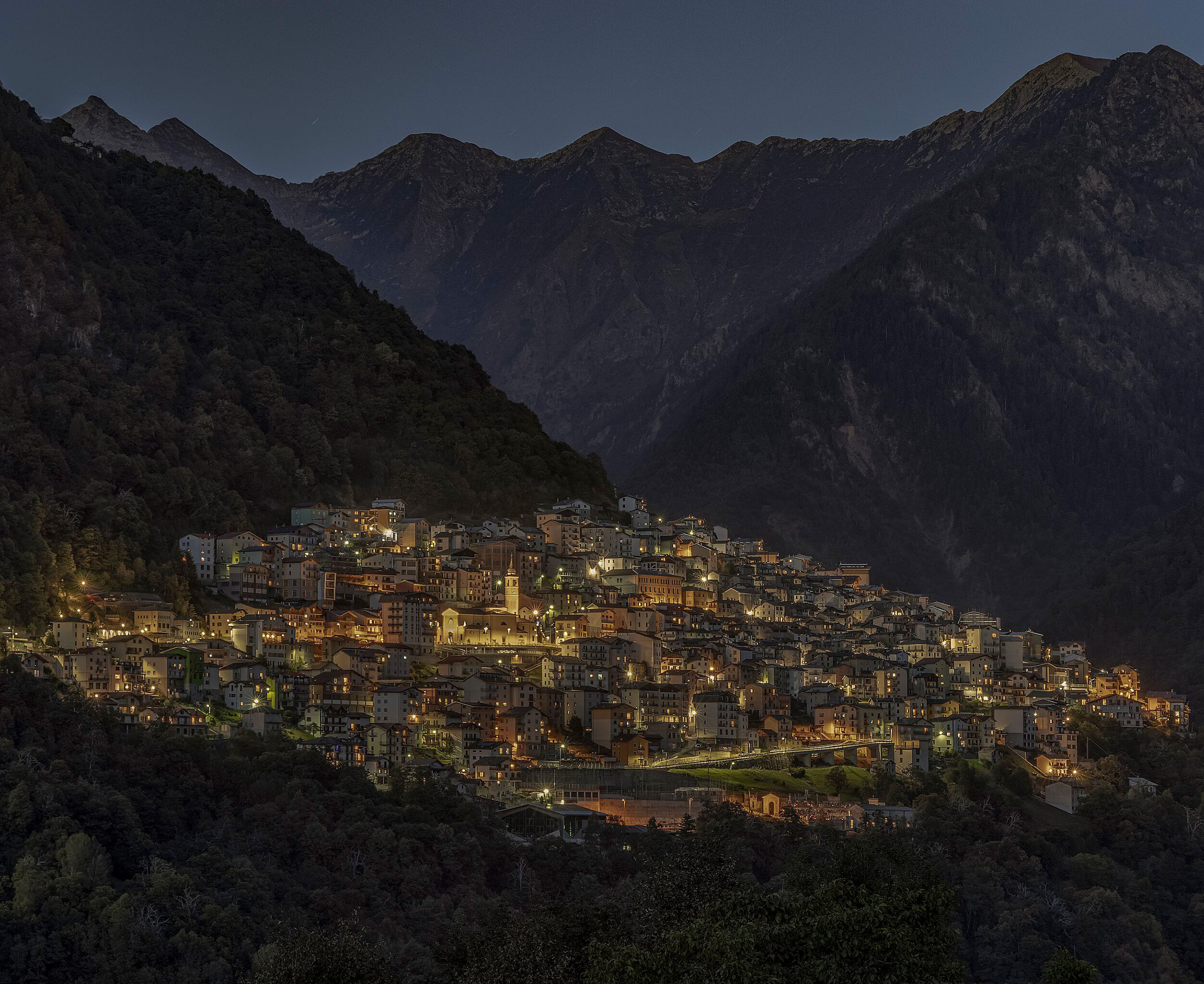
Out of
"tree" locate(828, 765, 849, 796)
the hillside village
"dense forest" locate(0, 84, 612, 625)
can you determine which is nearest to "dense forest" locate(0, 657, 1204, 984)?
"tree" locate(828, 765, 849, 796)

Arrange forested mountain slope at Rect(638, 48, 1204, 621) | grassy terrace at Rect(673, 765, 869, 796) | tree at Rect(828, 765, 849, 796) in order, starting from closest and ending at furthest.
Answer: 1. grassy terrace at Rect(673, 765, 869, 796)
2. tree at Rect(828, 765, 849, 796)
3. forested mountain slope at Rect(638, 48, 1204, 621)

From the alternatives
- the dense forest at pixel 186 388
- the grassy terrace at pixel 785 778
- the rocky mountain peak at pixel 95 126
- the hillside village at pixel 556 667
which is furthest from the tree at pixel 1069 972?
the rocky mountain peak at pixel 95 126

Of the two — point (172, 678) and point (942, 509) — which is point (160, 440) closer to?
point (172, 678)

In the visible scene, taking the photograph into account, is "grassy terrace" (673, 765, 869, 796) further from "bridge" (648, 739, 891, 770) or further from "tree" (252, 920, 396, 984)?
"tree" (252, 920, 396, 984)

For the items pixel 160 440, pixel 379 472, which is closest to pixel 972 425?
pixel 379 472

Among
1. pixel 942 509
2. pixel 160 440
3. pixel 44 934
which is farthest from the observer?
pixel 942 509

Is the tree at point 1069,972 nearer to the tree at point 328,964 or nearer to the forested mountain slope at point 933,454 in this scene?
the tree at point 328,964
